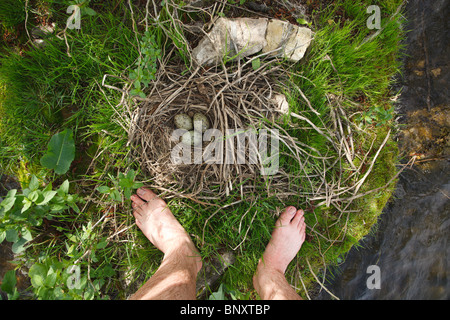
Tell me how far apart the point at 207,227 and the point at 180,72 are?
1.39 meters

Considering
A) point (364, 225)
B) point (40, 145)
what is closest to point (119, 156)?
point (40, 145)

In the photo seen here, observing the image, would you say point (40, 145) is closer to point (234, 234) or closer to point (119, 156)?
point (119, 156)

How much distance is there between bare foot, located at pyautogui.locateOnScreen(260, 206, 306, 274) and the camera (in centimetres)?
237

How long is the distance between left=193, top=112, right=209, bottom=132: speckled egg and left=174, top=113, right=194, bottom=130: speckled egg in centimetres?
5

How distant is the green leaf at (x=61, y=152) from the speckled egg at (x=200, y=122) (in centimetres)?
105

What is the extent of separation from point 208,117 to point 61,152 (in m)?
1.26

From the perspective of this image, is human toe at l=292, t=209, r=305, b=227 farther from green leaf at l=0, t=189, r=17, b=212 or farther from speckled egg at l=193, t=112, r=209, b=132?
green leaf at l=0, t=189, r=17, b=212

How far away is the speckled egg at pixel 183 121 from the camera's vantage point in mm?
2221

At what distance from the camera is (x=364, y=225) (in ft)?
8.46

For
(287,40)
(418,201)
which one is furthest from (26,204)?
(418,201)

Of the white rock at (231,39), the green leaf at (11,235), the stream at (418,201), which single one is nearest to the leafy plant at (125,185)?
the green leaf at (11,235)

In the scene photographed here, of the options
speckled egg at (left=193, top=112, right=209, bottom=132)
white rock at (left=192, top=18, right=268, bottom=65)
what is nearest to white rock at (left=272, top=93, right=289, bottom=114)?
white rock at (left=192, top=18, right=268, bottom=65)

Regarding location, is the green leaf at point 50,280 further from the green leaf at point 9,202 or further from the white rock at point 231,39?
the white rock at point 231,39
